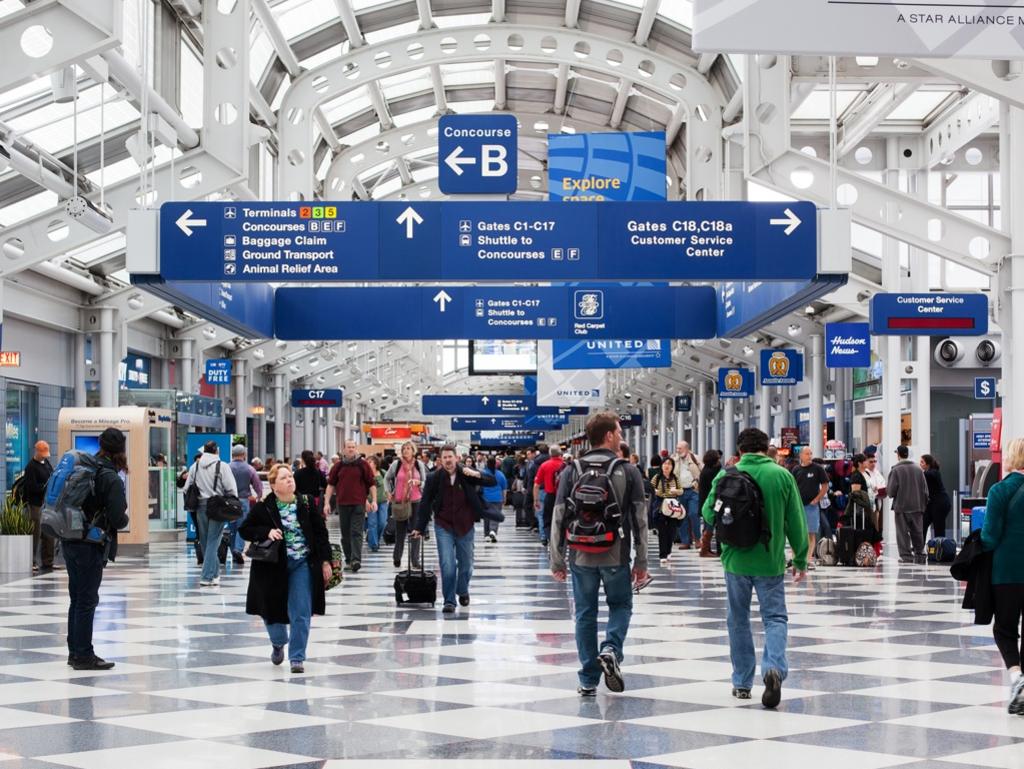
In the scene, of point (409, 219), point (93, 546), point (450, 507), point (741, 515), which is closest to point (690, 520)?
point (409, 219)

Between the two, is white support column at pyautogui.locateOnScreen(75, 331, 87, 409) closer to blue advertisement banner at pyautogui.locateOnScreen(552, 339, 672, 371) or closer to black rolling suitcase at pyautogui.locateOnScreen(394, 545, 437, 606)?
blue advertisement banner at pyautogui.locateOnScreen(552, 339, 672, 371)

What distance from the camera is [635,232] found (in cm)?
1492

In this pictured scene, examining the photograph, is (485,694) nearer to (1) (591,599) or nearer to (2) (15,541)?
(1) (591,599)

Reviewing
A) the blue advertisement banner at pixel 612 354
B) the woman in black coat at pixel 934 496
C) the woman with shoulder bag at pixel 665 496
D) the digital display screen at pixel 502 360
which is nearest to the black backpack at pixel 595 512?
the woman with shoulder bag at pixel 665 496

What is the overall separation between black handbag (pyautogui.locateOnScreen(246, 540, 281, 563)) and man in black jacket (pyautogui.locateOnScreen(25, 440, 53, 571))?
10.1 m

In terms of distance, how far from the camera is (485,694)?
833 centimetres

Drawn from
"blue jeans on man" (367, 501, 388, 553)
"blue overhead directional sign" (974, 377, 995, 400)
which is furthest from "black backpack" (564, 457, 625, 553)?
"blue overhead directional sign" (974, 377, 995, 400)

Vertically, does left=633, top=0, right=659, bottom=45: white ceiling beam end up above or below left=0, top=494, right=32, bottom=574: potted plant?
above

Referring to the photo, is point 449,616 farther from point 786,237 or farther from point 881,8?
point 881,8

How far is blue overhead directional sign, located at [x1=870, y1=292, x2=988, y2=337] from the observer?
1872 cm

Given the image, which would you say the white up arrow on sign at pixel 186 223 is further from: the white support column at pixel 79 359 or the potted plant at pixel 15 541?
the white support column at pixel 79 359

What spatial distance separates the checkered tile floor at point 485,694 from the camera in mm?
6562

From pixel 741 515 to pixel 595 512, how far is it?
2.69 feet

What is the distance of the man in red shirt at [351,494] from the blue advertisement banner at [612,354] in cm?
929
